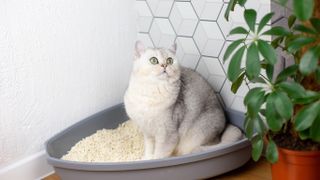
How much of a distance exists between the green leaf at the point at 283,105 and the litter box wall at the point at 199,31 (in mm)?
671

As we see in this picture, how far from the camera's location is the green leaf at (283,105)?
1035 mm

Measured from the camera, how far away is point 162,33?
201 cm

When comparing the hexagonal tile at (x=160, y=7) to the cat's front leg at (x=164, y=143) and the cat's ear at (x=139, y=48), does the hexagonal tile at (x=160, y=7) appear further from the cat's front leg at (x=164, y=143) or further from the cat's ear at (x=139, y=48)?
the cat's front leg at (x=164, y=143)

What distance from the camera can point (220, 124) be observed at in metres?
1.73

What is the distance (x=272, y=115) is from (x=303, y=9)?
0.29 meters

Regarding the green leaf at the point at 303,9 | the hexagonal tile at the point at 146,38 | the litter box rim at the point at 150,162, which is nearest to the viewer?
the green leaf at the point at 303,9

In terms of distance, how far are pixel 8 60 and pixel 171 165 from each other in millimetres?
723

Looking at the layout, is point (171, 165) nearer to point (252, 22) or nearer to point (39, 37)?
point (252, 22)

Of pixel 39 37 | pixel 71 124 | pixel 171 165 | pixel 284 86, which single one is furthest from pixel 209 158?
pixel 39 37

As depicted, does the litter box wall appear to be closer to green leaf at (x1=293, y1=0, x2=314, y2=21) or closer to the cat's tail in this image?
the cat's tail

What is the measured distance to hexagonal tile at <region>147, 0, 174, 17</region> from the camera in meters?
1.94

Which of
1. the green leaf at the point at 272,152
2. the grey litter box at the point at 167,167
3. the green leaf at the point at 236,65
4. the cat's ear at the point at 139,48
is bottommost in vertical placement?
the grey litter box at the point at 167,167

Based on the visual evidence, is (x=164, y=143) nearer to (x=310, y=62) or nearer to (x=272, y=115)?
(x=272, y=115)

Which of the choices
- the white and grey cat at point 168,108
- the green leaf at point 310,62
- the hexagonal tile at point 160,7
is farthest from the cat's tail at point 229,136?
the green leaf at point 310,62
